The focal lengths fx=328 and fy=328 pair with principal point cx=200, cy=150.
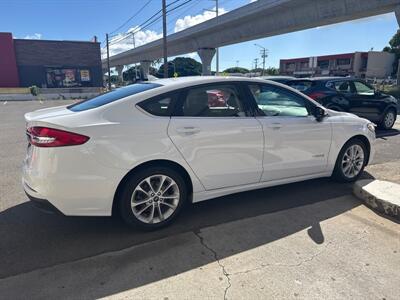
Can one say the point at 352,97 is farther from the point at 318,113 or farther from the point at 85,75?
the point at 85,75

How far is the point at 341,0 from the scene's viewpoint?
66.1 ft

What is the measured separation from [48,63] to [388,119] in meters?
43.1

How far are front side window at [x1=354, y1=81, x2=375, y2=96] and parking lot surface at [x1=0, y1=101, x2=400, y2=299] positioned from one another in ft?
20.4

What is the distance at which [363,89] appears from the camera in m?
9.51

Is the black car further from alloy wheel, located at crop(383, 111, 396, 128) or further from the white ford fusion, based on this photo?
the white ford fusion

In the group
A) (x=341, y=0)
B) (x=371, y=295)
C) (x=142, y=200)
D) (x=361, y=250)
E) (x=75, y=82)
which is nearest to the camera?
(x=371, y=295)

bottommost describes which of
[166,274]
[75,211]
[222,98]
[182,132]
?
[166,274]

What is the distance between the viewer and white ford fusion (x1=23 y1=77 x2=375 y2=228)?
118 inches

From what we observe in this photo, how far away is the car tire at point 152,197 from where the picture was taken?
3.23m

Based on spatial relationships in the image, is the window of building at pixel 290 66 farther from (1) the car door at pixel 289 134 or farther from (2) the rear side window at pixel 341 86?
(1) the car door at pixel 289 134

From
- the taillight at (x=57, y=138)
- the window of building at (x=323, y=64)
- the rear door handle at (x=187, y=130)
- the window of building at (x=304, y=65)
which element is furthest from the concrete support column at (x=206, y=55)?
the window of building at (x=304, y=65)

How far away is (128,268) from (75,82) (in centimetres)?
4587

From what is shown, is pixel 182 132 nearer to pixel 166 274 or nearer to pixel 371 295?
pixel 166 274

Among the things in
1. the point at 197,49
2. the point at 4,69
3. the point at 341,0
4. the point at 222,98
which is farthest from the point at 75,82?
the point at 222,98
